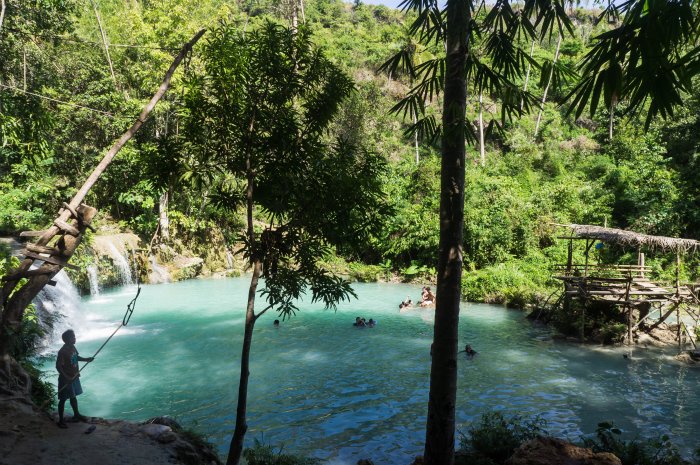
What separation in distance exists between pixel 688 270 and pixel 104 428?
2623cm

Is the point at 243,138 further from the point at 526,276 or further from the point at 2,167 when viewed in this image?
the point at 2,167

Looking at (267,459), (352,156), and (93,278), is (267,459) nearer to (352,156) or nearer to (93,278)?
(352,156)

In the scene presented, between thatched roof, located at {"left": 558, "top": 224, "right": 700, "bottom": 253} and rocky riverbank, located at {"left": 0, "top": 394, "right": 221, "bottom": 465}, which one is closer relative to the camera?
rocky riverbank, located at {"left": 0, "top": 394, "right": 221, "bottom": 465}

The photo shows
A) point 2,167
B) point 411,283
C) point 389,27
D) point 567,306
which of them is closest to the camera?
point 567,306

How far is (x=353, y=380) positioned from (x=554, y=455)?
20.9 feet

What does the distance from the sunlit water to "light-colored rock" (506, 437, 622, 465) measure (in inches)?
95.7

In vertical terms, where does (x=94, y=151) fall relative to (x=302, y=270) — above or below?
above

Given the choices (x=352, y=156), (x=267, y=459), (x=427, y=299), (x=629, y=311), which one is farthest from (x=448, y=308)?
(x=427, y=299)

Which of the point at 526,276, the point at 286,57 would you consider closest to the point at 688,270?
the point at 526,276

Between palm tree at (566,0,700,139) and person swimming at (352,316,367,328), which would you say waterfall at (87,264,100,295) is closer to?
person swimming at (352,316,367,328)

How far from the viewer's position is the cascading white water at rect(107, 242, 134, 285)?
21297 mm

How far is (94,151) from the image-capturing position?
80.6ft

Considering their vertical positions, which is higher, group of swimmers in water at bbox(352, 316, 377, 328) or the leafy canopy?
the leafy canopy

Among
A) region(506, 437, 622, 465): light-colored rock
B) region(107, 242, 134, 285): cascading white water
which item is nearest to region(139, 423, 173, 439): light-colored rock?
region(506, 437, 622, 465): light-colored rock
